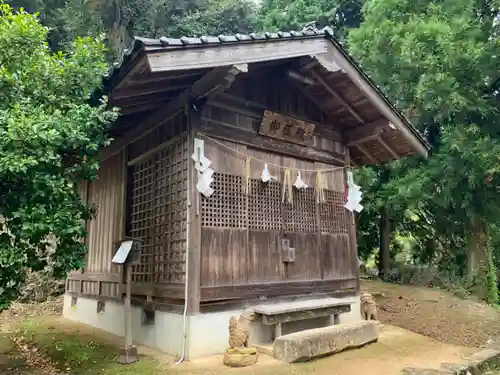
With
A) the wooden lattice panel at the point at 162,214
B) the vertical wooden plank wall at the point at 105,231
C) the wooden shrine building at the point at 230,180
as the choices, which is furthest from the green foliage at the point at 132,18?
the wooden lattice panel at the point at 162,214

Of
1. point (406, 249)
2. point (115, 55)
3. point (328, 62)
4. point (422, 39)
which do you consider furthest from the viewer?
point (406, 249)

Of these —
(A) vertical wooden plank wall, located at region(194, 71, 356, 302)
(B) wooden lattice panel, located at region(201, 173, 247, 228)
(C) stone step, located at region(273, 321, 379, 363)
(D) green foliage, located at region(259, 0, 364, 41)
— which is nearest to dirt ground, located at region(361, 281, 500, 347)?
(A) vertical wooden plank wall, located at region(194, 71, 356, 302)

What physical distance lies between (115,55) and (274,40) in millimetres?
12633

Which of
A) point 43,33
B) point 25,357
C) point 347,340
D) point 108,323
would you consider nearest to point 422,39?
point 347,340

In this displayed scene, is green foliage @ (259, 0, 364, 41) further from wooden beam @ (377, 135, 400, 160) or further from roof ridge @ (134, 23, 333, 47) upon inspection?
roof ridge @ (134, 23, 333, 47)

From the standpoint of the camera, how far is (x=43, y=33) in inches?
266

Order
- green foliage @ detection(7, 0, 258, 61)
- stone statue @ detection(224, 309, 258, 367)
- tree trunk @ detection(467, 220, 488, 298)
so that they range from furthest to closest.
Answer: green foliage @ detection(7, 0, 258, 61) → tree trunk @ detection(467, 220, 488, 298) → stone statue @ detection(224, 309, 258, 367)

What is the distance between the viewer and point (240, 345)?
22.4ft

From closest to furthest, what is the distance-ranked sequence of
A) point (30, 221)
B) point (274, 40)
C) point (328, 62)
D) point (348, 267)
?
point (30, 221), point (274, 40), point (328, 62), point (348, 267)

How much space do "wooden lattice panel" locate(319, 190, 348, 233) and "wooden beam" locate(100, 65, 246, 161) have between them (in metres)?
3.88

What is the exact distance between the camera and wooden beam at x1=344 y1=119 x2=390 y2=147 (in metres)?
9.86

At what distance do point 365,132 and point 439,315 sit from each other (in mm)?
5480

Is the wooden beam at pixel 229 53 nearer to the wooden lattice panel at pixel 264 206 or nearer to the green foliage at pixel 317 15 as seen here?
the wooden lattice panel at pixel 264 206

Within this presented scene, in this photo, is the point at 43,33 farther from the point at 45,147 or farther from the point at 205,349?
the point at 205,349
